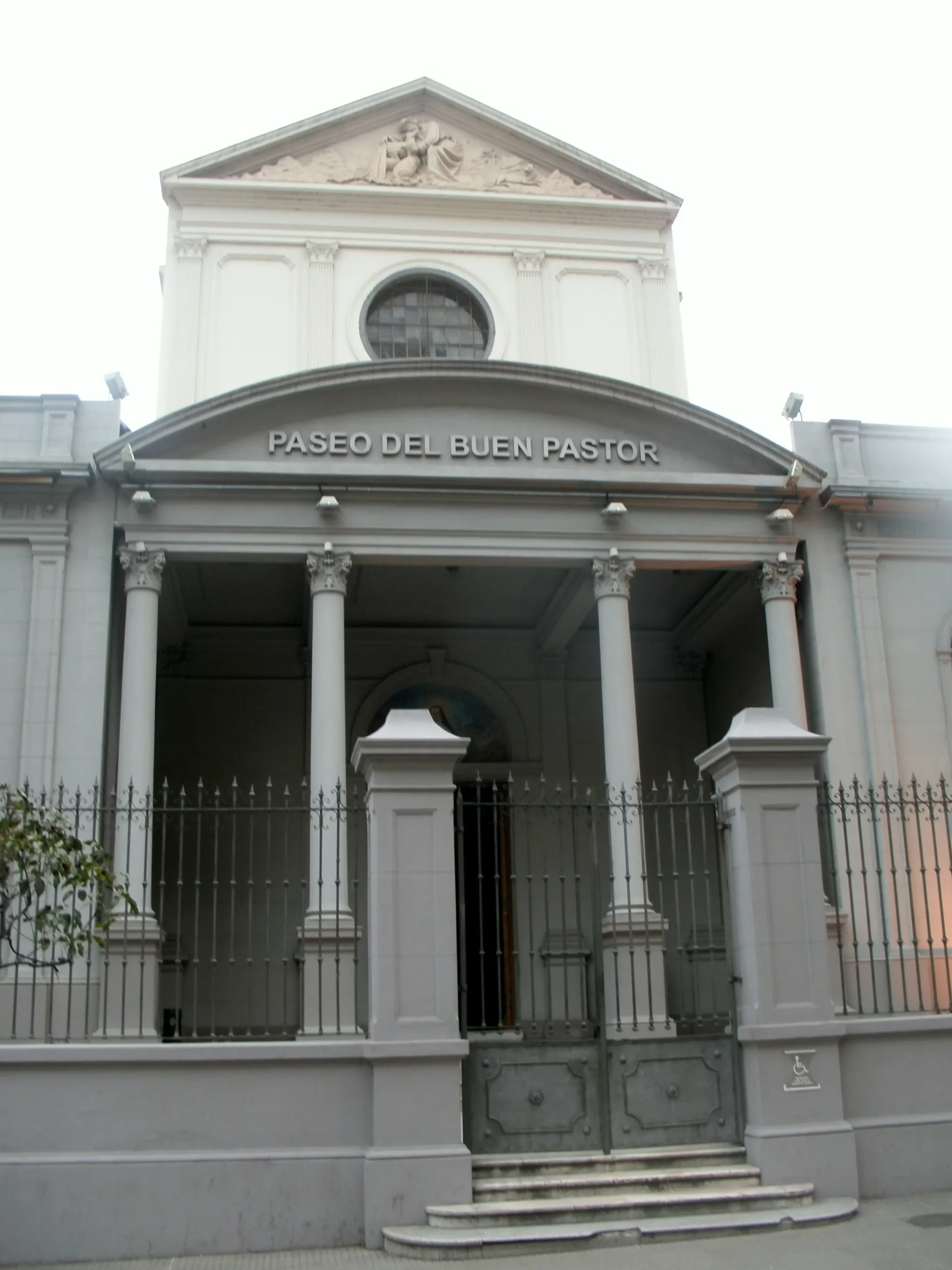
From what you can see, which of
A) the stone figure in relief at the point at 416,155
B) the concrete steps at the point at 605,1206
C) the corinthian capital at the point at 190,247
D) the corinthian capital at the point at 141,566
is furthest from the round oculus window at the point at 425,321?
the concrete steps at the point at 605,1206

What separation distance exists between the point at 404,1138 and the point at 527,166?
17.6 m

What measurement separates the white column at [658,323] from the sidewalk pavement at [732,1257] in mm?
14924

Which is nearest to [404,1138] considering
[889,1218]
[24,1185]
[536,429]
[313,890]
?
[24,1185]

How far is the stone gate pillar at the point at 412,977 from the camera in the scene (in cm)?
890

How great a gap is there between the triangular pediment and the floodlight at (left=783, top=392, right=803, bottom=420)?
679 centimetres

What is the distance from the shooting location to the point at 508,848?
19.5 m

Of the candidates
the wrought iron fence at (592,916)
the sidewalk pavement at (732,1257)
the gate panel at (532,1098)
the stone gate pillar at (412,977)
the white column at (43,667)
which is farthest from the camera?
the white column at (43,667)

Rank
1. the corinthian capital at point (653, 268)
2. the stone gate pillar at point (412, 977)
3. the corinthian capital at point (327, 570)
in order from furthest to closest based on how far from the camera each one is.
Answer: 1. the corinthian capital at point (653, 268)
2. the corinthian capital at point (327, 570)
3. the stone gate pillar at point (412, 977)

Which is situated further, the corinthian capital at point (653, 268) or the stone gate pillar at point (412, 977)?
the corinthian capital at point (653, 268)

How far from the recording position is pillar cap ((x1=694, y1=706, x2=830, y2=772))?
1002 cm

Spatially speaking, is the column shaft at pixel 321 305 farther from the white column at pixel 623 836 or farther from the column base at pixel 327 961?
the column base at pixel 327 961

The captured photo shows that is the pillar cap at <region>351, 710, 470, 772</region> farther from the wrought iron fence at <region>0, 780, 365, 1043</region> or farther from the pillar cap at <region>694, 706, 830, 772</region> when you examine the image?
the pillar cap at <region>694, 706, 830, 772</region>

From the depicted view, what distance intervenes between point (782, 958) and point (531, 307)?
14.2 metres

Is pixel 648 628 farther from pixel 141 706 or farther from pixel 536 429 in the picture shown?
pixel 141 706
